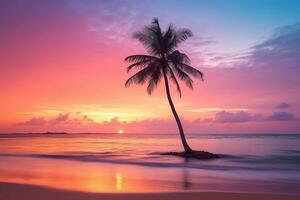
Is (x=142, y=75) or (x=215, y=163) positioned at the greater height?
(x=142, y=75)

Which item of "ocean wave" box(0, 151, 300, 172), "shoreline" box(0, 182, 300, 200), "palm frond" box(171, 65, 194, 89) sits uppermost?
"palm frond" box(171, 65, 194, 89)

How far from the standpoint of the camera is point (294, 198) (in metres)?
12.0

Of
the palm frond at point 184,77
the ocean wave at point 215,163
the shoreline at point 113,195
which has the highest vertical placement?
the palm frond at point 184,77

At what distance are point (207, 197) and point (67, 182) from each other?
262 inches

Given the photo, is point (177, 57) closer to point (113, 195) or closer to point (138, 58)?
point (138, 58)

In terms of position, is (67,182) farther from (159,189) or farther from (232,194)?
(232,194)

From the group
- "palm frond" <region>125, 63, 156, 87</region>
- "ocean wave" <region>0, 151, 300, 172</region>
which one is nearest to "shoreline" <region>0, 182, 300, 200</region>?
"ocean wave" <region>0, 151, 300, 172</region>

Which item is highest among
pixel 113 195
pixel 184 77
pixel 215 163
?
pixel 184 77

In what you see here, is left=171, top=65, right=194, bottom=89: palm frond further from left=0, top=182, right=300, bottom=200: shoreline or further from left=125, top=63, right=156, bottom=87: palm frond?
left=0, top=182, right=300, bottom=200: shoreline

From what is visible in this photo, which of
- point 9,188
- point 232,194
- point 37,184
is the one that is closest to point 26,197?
point 9,188

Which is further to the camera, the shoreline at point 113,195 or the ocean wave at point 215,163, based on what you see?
the ocean wave at point 215,163

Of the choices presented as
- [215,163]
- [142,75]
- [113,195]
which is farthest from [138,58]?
[113,195]

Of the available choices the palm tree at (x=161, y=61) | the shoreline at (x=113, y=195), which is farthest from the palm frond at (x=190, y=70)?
the shoreline at (x=113, y=195)

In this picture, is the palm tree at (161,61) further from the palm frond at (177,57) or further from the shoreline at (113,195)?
the shoreline at (113,195)
